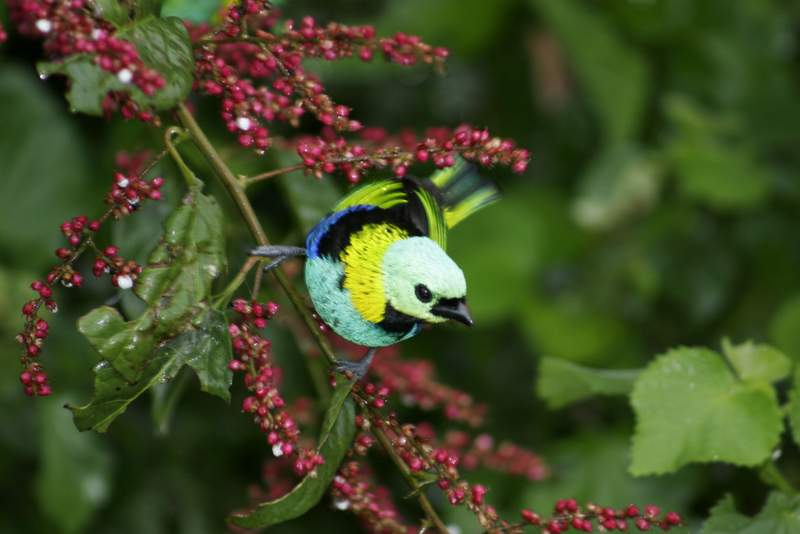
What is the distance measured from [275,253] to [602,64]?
1809 millimetres

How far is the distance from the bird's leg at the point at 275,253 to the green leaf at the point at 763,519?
35.1 inches

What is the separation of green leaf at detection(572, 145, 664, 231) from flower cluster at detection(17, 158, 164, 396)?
1.78 m

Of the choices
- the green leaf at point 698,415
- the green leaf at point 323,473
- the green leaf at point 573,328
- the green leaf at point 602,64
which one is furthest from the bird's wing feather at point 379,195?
the green leaf at point 602,64

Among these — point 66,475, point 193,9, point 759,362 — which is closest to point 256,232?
point 193,9

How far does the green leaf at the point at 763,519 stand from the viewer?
1.20 meters

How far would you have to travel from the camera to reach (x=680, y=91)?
2.77 meters

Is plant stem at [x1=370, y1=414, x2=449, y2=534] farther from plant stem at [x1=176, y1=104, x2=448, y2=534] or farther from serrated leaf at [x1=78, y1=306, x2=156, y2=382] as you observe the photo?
serrated leaf at [x1=78, y1=306, x2=156, y2=382]

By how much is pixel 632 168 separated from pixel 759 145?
539 millimetres

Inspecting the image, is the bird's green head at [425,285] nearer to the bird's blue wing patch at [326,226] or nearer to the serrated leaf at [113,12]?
the bird's blue wing patch at [326,226]

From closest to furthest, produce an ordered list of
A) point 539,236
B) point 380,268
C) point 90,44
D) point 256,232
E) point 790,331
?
point 90,44 → point 256,232 → point 380,268 → point 790,331 → point 539,236

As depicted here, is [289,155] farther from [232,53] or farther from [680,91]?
[680,91]

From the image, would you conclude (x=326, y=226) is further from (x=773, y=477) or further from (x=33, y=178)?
(x=33, y=178)

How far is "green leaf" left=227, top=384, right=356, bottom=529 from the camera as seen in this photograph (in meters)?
0.91

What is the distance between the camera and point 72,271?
0.92 metres
